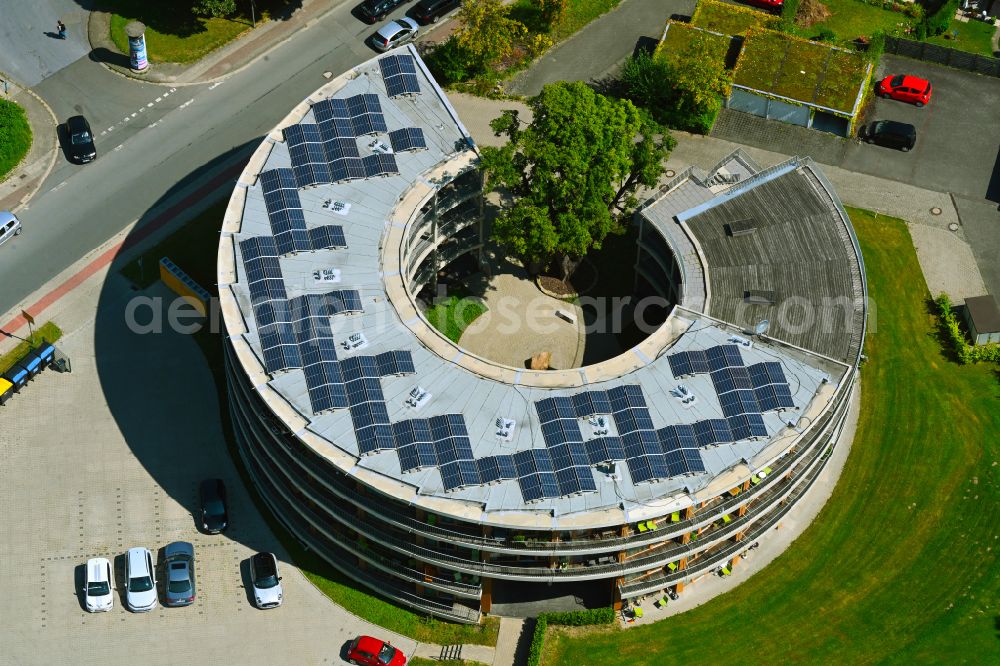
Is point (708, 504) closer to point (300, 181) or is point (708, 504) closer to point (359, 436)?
point (359, 436)

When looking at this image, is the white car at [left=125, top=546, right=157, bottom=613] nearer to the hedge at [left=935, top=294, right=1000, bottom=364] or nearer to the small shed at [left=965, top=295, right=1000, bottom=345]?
the hedge at [left=935, top=294, right=1000, bottom=364]

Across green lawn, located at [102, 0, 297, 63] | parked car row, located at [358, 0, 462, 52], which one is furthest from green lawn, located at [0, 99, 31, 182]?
parked car row, located at [358, 0, 462, 52]

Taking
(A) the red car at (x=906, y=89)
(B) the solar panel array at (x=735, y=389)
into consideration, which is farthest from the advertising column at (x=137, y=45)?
(A) the red car at (x=906, y=89)

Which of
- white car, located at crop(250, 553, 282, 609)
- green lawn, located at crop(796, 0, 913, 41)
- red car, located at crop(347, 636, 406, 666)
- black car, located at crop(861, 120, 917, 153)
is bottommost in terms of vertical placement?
red car, located at crop(347, 636, 406, 666)

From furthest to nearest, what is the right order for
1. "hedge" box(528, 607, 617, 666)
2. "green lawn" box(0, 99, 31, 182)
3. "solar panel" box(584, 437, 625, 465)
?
"green lawn" box(0, 99, 31, 182)
"hedge" box(528, 607, 617, 666)
"solar panel" box(584, 437, 625, 465)

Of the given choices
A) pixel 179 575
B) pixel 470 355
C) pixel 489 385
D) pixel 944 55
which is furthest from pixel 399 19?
pixel 179 575

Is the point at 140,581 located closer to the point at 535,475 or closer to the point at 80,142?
the point at 535,475

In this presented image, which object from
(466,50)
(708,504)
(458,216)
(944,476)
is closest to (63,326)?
(458,216)
